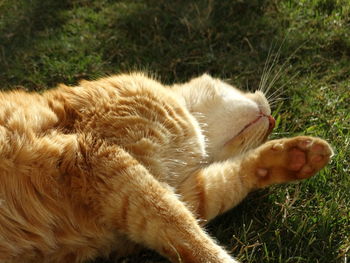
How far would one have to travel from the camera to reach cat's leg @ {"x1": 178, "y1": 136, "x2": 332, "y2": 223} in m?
2.65

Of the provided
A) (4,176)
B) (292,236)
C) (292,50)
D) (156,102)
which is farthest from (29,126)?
(292,50)

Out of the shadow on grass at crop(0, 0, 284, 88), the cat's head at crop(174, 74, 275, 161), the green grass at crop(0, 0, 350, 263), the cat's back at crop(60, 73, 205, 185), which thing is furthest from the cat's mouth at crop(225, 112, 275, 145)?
the shadow on grass at crop(0, 0, 284, 88)

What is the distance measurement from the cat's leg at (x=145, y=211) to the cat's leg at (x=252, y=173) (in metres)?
0.34

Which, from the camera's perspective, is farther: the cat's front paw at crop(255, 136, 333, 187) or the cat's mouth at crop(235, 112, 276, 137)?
the cat's mouth at crop(235, 112, 276, 137)

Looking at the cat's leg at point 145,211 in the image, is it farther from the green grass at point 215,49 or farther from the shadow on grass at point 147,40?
the shadow on grass at point 147,40

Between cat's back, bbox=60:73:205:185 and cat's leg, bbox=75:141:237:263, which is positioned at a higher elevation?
cat's back, bbox=60:73:205:185

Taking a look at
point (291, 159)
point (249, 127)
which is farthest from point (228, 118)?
point (291, 159)

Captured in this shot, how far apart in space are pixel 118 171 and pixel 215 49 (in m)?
2.29

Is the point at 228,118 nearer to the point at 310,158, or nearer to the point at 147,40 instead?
the point at 310,158

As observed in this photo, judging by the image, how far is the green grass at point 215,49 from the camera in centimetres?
338

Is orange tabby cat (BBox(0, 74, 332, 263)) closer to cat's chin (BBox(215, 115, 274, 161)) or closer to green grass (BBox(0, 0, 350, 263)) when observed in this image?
cat's chin (BBox(215, 115, 274, 161))

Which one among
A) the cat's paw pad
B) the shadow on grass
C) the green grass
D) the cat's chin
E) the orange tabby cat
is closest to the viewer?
the orange tabby cat

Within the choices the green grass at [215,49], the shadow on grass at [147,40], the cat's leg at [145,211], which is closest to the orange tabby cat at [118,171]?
the cat's leg at [145,211]

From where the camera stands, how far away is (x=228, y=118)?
11.0 ft
